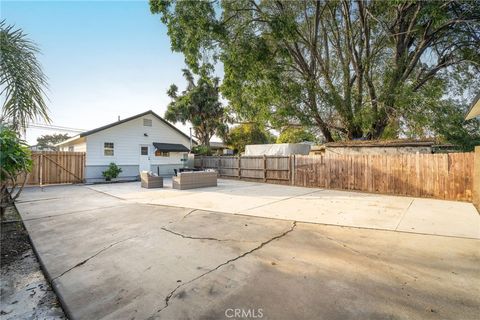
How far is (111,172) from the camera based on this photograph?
14375 mm

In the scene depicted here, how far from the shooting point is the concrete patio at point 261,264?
2076 mm

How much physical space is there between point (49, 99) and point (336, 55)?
14743 mm

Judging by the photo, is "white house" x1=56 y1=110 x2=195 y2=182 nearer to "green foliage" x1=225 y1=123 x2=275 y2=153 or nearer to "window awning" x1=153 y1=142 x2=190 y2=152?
"window awning" x1=153 y1=142 x2=190 y2=152

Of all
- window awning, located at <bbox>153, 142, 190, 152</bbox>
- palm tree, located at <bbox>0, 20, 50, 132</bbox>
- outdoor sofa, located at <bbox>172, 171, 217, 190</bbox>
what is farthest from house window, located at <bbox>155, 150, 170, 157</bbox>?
palm tree, located at <bbox>0, 20, 50, 132</bbox>

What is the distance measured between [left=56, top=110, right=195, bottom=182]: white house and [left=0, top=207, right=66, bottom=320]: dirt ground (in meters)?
11.7

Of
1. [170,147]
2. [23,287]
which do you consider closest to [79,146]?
[170,147]

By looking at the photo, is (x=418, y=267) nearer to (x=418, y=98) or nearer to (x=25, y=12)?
(x=25, y=12)

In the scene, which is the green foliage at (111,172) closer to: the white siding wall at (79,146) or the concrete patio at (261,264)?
the white siding wall at (79,146)

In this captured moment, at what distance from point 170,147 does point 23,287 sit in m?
15.5

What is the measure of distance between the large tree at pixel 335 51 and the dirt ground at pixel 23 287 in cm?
935

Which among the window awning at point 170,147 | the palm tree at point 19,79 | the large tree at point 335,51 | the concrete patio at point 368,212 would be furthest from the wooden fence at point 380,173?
the palm tree at point 19,79

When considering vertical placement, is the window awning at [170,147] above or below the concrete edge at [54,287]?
above

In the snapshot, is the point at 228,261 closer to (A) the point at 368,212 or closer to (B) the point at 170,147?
(A) the point at 368,212

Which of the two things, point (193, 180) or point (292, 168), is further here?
point (292, 168)
